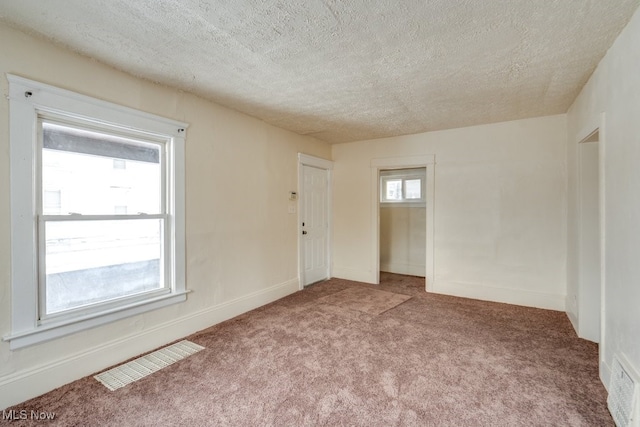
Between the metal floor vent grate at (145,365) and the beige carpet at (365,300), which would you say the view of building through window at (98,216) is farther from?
the beige carpet at (365,300)

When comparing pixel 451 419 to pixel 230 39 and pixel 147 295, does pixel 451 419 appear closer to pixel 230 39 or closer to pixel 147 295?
pixel 147 295

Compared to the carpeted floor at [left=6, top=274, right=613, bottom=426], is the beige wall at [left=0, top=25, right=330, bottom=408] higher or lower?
higher

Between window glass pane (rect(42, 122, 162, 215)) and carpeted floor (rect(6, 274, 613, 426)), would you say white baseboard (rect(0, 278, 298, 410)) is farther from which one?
window glass pane (rect(42, 122, 162, 215))

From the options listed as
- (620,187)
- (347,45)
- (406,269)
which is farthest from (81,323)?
(406,269)

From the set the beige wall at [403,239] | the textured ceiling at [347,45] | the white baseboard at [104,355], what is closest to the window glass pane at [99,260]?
the white baseboard at [104,355]

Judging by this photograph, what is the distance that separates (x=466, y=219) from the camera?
418 cm

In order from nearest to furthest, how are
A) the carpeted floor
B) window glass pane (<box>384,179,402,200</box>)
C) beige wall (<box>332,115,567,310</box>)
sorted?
the carpeted floor → beige wall (<box>332,115,567,310</box>) → window glass pane (<box>384,179,402,200</box>)

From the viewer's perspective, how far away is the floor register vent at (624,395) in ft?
5.11

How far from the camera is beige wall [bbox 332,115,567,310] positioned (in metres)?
3.66

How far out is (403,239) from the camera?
5.84m

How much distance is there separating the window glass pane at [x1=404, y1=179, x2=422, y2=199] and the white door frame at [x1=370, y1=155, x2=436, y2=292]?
1146 millimetres

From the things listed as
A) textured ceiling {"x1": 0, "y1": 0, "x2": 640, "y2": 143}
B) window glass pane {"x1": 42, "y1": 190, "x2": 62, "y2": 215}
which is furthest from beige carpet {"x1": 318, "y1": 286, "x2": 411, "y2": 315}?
window glass pane {"x1": 42, "y1": 190, "x2": 62, "y2": 215}

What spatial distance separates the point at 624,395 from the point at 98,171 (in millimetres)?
3870

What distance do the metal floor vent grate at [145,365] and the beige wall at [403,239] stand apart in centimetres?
416
